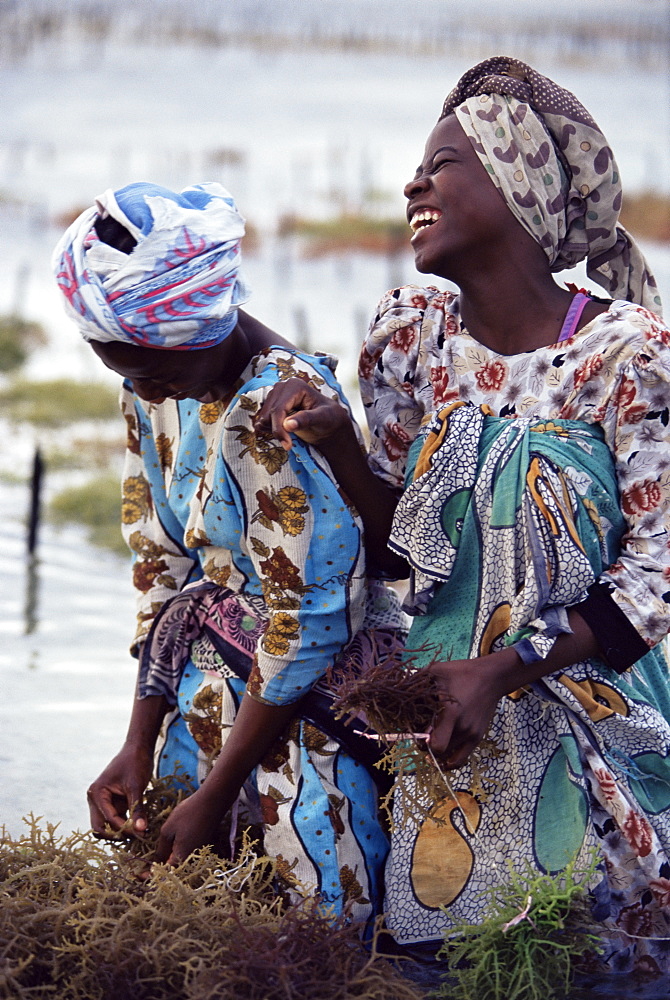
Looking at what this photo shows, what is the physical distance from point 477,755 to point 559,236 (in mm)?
1027

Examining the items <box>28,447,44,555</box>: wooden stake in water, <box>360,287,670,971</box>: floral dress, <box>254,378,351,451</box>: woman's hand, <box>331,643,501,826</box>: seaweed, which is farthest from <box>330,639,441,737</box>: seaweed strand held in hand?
<box>28,447,44,555</box>: wooden stake in water

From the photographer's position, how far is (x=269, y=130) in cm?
1335

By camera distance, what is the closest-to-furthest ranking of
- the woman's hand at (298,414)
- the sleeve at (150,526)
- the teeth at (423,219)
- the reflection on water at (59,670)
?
the woman's hand at (298,414) → the teeth at (423,219) → the sleeve at (150,526) → the reflection on water at (59,670)

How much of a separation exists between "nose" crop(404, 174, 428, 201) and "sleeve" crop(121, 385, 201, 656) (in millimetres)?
724

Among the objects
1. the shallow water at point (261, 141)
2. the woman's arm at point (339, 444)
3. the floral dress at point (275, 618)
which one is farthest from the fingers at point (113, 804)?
the shallow water at point (261, 141)

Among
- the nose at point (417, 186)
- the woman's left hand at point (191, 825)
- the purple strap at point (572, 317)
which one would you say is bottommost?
the woman's left hand at point (191, 825)

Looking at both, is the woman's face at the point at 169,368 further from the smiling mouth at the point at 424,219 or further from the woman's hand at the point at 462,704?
the woman's hand at the point at 462,704

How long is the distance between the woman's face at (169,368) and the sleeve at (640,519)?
0.74m

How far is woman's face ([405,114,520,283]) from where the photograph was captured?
2.53 m

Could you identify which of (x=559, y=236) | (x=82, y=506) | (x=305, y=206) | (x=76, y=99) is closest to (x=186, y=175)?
(x=305, y=206)

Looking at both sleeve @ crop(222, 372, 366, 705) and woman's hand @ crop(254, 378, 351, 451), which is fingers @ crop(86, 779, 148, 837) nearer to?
sleeve @ crop(222, 372, 366, 705)

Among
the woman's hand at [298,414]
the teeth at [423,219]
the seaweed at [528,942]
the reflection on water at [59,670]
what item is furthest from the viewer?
the reflection on water at [59,670]

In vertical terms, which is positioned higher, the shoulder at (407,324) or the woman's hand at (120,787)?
the shoulder at (407,324)

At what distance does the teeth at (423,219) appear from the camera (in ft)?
8.38
